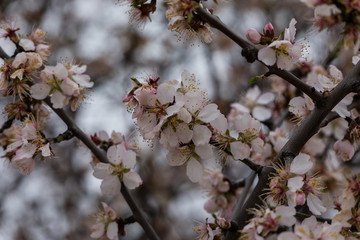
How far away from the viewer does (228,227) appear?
1618 millimetres

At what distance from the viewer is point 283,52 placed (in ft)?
5.07

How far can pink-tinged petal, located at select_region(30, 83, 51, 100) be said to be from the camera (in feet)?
5.93

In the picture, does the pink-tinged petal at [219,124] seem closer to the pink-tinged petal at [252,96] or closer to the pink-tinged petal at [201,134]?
the pink-tinged petal at [201,134]

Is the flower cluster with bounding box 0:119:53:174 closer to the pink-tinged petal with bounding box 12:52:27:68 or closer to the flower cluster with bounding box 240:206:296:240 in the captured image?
the pink-tinged petal with bounding box 12:52:27:68

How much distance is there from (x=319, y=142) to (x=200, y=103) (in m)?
1.30

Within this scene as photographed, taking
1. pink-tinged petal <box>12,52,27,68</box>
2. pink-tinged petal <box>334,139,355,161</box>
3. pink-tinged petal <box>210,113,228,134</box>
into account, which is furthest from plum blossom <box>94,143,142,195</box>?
→ pink-tinged petal <box>334,139,355,161</box>

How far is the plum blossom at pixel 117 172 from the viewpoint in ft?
5.85

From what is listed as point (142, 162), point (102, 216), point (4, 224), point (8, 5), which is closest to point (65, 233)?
point (4, 224)

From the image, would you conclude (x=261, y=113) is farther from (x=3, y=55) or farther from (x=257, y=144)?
(x=3, y=55)

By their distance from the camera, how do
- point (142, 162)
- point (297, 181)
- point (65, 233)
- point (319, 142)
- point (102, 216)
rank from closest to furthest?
point (297, 181) < point (102, 216) < point (319, 142) < point (142, 162) < point (65, 233)

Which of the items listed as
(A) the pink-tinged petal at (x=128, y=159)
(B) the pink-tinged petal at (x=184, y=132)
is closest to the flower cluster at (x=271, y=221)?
(B) the pink-tinged petal at (x=184, y=132)

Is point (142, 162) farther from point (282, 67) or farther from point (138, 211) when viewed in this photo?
point (282, 67)

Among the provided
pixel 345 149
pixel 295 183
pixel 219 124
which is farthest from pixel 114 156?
pixel 345 149

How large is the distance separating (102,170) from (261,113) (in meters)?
1.25
